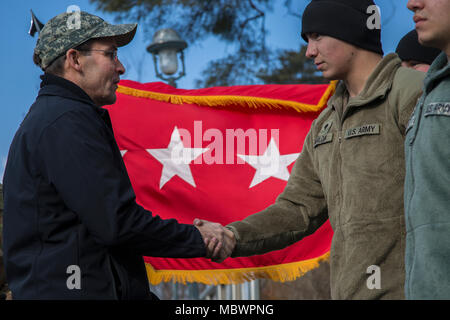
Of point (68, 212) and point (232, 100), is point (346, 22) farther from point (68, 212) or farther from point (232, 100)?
point (232, 100)

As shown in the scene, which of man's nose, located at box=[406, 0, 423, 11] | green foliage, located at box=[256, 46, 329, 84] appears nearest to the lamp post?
green foliage, located at box=[256, 46, 329, 84]

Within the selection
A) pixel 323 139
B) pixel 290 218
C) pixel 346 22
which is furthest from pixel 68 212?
pixel 346 22

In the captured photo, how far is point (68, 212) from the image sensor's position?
2.33 meters

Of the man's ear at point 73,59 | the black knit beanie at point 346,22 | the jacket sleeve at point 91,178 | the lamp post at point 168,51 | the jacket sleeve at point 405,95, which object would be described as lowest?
the jacket sleeve at point 91,178

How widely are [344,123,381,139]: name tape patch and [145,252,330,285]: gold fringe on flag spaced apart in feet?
8.55

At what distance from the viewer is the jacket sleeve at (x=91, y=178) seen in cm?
230

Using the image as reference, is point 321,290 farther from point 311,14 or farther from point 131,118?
point 311,14

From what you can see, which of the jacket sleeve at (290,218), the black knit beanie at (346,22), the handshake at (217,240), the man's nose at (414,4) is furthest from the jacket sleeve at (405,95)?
the handshake at (217,240)

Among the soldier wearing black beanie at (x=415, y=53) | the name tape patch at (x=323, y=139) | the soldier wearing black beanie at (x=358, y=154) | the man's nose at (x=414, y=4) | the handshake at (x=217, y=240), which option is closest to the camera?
the man's nose at (x=414, y=4)

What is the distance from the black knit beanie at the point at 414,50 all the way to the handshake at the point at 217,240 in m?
1.79

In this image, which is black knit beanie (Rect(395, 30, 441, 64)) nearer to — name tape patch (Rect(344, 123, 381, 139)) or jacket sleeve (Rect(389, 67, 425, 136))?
jacket sleeve (Rect(389, 67, 425, 136))

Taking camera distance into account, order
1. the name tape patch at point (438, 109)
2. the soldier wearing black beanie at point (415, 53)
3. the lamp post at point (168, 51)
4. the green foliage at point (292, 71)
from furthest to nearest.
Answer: the green foliage at point (292, 71), the lamp post at point (168, 51), the soldier wearing black beanie at point (415, 53), the name tape patch at point (438, 109)

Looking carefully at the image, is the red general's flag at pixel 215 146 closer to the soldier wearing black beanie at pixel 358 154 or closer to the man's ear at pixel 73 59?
the soldier wearing black beanie at pixel 358 154

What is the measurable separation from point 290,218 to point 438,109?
55.7 inches
